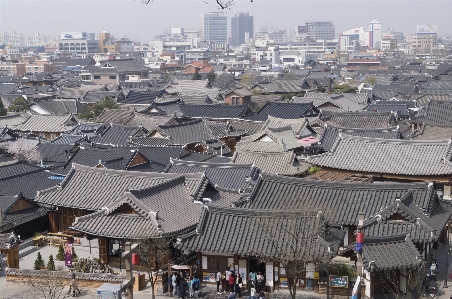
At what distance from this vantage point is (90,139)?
139 feet

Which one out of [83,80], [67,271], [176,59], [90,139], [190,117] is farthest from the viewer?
[176,59]

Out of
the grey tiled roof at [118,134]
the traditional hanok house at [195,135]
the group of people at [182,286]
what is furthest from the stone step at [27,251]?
the traditional hanok house at [195,135]

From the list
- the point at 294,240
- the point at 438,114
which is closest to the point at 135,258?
the point at 294,240

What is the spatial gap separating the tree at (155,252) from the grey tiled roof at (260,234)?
34.7 inches

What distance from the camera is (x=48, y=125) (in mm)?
53375

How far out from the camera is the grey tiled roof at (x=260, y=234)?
64.0 ft

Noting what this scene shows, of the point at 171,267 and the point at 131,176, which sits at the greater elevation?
the point at 131,176

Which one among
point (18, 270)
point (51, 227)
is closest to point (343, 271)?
point (18, 270)

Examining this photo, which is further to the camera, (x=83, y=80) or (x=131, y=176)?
(x=83, y=80)

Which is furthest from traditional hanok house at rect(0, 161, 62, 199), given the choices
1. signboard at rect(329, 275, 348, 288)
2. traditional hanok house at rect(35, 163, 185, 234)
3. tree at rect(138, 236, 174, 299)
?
signboard at rect(329, 275, 348, 288)

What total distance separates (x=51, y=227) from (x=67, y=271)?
19.5 ft

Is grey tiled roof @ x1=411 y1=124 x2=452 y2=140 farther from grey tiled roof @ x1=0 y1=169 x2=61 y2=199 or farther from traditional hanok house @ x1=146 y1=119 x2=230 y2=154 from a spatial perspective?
grey tiled roof @ x1=0 y1=169 x2=61 y2=199

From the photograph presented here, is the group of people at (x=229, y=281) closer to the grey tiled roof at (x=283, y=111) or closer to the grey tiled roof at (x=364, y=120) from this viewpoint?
the grey tiled roof at (x=364, y=120)

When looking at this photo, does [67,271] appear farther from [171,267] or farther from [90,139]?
[90,139]
